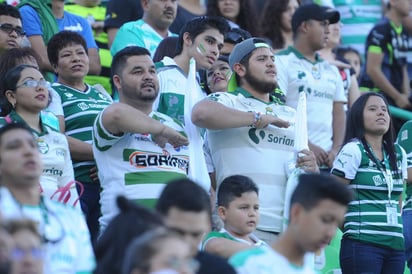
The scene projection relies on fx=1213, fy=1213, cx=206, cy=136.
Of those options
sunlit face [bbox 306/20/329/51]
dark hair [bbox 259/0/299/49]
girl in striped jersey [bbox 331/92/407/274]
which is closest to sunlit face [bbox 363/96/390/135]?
girl in striped jersey [bbox 331/92/407/274]

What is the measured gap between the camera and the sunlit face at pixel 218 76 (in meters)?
9.60

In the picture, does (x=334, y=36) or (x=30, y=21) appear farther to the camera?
(x=334, y=36)

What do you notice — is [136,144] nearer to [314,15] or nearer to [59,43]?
[59,43]

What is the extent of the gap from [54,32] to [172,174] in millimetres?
2614

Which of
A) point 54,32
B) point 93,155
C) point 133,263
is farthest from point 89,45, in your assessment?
point 133,263

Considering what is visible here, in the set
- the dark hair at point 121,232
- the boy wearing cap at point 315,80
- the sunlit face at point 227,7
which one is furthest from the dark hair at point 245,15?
the dark hair at point 121,232

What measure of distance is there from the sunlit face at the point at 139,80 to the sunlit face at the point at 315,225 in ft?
6.70

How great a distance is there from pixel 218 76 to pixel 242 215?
192 cm

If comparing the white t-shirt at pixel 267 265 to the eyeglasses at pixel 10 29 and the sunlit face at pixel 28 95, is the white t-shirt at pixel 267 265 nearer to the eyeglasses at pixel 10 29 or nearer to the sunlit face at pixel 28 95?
the sunlit face at pixel 28 95

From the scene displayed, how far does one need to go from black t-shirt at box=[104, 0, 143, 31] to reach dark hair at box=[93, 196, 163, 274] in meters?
5.19

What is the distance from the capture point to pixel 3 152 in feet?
21.6

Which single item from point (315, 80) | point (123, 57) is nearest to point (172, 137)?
point (123, 57)

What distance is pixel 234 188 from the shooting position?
8102 millimetres

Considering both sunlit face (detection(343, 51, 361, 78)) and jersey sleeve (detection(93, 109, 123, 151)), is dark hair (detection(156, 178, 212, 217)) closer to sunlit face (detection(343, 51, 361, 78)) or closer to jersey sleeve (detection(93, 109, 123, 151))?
jersey sleeve (detection(93, 109, 123, 151))
